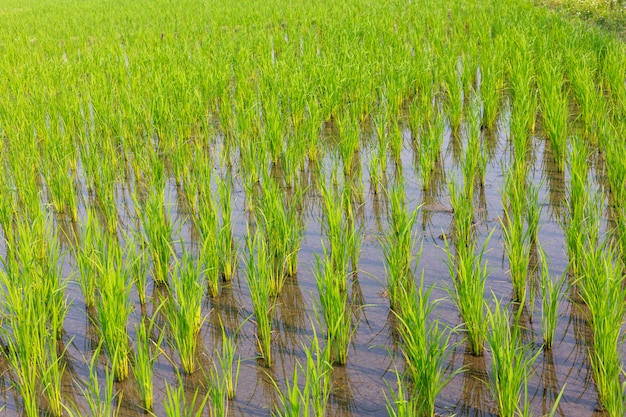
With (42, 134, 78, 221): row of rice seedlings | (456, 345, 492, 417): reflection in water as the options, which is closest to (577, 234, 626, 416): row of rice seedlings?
(456, 345, 492, 417): reflection in water

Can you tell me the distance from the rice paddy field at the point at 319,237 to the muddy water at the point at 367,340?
0.04 ft

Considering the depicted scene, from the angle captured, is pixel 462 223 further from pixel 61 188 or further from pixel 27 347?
pixel 61 188

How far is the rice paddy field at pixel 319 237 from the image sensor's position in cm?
256

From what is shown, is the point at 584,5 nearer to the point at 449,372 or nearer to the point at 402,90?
the point at 402,90

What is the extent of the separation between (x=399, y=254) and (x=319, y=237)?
855 millimetres

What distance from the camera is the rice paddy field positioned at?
8.39 ft

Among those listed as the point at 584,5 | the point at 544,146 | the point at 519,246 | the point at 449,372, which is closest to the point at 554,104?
the point at 544,146

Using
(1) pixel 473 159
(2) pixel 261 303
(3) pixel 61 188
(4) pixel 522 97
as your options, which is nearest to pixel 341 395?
(2) pixel 261 303

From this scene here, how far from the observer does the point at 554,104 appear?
495 centimetres

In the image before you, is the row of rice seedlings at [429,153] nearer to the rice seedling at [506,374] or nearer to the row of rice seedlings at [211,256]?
the row of rice seedlings at [211,256]

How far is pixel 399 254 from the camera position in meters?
3.12

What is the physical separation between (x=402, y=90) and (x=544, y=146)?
1570mm

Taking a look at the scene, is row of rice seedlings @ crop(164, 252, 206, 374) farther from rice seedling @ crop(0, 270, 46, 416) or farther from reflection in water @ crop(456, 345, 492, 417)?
reflection in water @ crop(456, 345, 492, 417)

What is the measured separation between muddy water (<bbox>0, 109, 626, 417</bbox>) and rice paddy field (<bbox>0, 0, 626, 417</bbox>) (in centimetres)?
1
